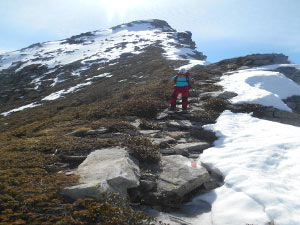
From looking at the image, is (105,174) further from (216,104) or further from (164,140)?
(216,104)

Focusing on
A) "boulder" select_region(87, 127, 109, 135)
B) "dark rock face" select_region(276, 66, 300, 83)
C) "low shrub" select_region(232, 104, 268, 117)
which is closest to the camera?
"boulder" select_region(87, 127, 109, 135)

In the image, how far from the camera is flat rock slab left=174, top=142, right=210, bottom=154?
284 inches

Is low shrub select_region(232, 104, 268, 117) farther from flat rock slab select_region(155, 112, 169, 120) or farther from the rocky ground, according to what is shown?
flat rock slab select_region(155, 112, 169, 120)

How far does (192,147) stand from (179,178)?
2.33m

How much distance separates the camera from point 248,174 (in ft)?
17.6

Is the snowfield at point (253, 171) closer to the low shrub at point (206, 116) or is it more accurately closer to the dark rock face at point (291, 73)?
the low shrub at point (206, 116)

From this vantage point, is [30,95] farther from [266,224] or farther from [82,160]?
[266,224]

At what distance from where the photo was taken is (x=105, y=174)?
4.72 meters

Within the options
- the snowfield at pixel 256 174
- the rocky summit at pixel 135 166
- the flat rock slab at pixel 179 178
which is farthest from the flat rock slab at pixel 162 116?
the flat rock slab at pixel 179 178

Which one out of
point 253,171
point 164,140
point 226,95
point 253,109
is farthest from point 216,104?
point 253,171

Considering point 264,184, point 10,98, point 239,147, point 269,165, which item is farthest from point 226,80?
point 10,98

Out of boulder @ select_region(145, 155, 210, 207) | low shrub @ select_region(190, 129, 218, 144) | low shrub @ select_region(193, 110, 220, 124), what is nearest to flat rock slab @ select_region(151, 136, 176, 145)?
low shrub @ select_region(190, 129, 218, 144)

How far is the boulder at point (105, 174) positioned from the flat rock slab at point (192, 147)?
188cm

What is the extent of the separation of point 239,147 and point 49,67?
2269 inches
